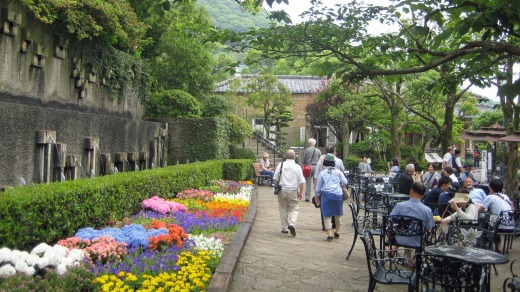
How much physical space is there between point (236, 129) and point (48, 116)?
522 inches

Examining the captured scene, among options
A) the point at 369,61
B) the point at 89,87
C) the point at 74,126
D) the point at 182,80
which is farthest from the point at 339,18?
the point at 182,80

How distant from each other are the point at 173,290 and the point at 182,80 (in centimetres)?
1661

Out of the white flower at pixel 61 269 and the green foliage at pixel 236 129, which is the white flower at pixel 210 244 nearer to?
the white flower at pixel 61 269

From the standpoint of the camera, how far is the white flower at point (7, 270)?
4.34 meters

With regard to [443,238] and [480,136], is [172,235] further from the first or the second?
[480,136]

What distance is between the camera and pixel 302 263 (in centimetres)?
698

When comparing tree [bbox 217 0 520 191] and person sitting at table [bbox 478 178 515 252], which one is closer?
tree [bbox 217 0 520 191]

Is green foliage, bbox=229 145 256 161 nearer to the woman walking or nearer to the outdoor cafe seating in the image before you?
the woman walking

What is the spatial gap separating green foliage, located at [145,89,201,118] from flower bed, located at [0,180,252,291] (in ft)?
34.6

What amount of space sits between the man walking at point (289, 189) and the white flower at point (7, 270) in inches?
207

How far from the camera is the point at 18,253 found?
4664 mm

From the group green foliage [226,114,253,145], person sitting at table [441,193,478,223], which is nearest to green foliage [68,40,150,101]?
green foliage [226,114,253,145]

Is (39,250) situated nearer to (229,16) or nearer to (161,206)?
(161,206)

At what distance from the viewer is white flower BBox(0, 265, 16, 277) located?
4338mm
